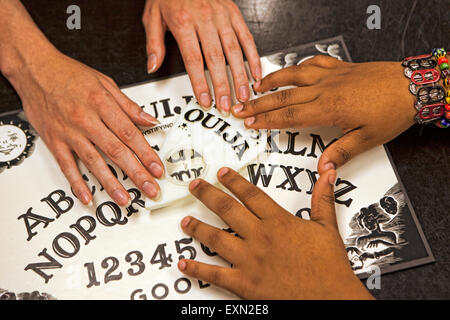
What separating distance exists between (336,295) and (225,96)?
435 millimetres

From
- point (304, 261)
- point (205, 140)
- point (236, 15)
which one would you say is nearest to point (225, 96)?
point (205, 140)

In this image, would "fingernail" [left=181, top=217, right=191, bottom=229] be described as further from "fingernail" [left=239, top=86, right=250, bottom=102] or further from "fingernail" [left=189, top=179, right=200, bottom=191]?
"fingernail" [left=239, top=86, right=250, bottom=102]

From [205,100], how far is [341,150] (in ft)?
0.96

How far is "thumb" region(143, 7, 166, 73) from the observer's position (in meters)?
0.82

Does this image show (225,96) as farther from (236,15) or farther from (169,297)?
(169,297)

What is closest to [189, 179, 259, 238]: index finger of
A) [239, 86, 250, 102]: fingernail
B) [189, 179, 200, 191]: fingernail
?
[189, 179, 200, 191]: fingernail

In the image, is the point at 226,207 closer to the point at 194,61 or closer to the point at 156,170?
the point at 156,170

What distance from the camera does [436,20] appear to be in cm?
88

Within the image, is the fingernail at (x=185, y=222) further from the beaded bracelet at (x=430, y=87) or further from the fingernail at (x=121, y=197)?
the beaded bracelet at (x=430, y=87)

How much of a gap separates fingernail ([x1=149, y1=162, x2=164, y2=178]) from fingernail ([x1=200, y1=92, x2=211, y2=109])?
16 cm

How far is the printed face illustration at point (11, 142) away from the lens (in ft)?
2.51

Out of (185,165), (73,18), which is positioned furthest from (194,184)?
(73,18)

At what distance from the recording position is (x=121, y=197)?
70 centimetres

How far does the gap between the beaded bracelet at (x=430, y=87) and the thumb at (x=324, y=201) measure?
0.22 m
